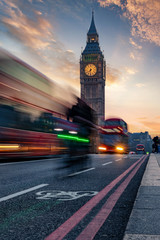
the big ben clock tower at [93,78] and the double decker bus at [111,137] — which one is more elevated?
the big ben clock tower at [93,78]

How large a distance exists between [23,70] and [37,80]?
95cm

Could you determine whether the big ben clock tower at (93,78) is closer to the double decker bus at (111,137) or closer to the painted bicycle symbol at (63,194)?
the double decker bus at (111,137)

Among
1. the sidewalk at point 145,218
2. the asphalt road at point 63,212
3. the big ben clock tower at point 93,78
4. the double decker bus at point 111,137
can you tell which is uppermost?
the big ben clock tower at point 93,78

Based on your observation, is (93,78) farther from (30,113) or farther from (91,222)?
(91,222)

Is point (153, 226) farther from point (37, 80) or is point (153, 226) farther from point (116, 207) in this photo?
point (37, 80)

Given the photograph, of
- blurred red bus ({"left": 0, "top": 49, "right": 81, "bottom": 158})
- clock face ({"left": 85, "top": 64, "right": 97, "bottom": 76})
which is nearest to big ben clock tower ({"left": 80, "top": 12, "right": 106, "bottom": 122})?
clock face ({"left": 85, "top": 64, "right": 97, "bottom": 76})

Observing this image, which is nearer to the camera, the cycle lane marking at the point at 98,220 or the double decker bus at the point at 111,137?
the cycle lane marking at the point at 98,220

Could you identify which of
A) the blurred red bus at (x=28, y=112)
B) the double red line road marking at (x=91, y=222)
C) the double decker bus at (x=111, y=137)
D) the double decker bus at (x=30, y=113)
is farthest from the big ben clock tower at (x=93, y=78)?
the double red line road marking at (x=91, y=222)

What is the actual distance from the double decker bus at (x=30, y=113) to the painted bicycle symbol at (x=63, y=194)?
5.23 meters

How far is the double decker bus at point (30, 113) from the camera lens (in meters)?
9.66

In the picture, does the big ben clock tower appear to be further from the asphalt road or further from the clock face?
the asphalt road

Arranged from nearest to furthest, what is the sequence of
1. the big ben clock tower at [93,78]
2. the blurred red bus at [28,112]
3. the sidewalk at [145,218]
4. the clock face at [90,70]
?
the sidewalk at [145,218] < the blurred red bus at [28,112] < the big ben clock tower at [93,78] < the clock face at [90,70]

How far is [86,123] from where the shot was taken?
52.0 feet

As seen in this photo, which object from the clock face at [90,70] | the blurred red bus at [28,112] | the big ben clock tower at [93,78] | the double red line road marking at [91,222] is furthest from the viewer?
the clock face at [90,70]
